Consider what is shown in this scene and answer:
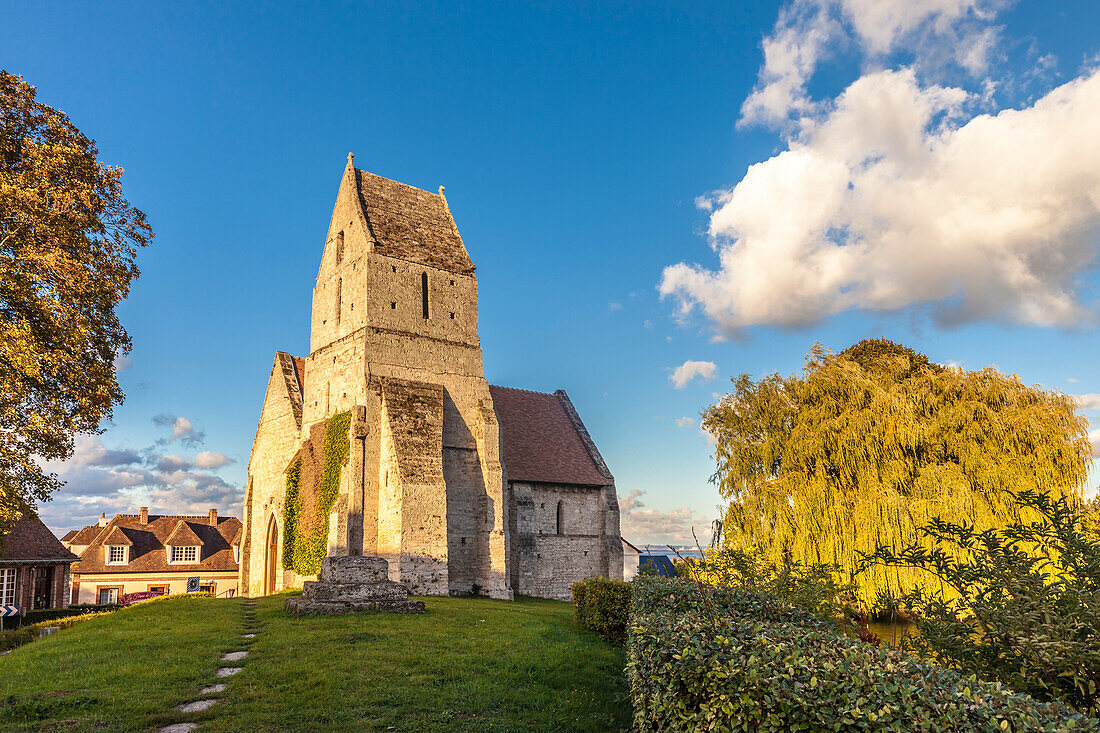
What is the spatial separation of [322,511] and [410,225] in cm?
1397

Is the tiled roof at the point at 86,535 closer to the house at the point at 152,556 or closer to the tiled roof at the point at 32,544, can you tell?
the house at the point at 152,556

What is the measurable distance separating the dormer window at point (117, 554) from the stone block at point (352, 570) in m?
33.8

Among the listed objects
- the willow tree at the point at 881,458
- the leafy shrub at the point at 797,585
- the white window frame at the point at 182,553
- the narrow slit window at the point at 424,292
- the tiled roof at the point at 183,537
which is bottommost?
the white window frame at the point at 182,553

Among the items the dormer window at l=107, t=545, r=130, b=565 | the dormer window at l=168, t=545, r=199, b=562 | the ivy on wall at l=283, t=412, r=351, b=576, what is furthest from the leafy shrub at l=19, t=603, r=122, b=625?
the dormer window at l=168, t=545, r=199, b=562

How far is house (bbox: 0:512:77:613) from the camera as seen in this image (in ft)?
102

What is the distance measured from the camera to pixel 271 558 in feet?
99.5

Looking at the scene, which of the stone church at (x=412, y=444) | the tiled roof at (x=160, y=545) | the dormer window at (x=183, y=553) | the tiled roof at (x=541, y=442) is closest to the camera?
the stone church at (x=412, y=444)

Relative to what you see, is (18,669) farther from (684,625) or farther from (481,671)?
(684,625)

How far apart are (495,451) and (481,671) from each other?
1890 centimetres

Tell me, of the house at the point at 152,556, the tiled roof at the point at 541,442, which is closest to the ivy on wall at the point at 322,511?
the tiled roof at the point at 541,442

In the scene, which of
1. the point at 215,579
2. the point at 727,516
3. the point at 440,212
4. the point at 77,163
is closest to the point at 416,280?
the point at 440,212

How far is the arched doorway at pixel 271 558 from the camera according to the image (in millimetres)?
30062

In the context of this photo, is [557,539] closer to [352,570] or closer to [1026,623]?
[352,570]

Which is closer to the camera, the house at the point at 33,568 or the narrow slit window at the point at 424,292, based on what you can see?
the narrow slit window at the point at 424,292
